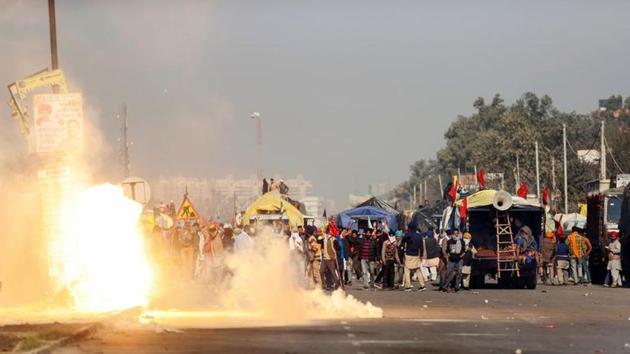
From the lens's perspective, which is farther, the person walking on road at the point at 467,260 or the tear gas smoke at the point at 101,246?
the person walking on road at the point at 467,260

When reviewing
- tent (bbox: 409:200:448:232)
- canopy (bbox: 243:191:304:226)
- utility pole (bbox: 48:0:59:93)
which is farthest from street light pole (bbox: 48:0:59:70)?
canopy (bbox: 243:191:304:226)

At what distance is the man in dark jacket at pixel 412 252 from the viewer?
39.8 metres

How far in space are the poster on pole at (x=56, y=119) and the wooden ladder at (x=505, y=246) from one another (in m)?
15.8

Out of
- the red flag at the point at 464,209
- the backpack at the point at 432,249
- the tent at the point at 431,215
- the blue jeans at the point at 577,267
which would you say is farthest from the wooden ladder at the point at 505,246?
the tent at the point at 431,215

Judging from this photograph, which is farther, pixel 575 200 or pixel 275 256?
pixel 575 200

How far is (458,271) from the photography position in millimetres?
39219

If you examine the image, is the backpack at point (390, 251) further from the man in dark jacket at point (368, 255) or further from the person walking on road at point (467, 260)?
the person walking on road at point (467, 260)

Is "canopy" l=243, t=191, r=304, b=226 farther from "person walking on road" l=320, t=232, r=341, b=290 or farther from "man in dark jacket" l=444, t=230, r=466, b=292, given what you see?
"man in dark jacket" l=444, t=230, r=466, b=292

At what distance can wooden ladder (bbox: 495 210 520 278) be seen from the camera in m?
41.2

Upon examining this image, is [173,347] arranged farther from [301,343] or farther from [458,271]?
[458,271]

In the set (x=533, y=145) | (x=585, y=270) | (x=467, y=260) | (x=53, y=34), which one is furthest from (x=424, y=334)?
(x=533, y=145)

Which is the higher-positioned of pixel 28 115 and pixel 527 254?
pixel 28 115

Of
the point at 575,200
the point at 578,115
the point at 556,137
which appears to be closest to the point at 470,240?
the point at 575,200

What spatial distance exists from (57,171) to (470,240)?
1398cm
